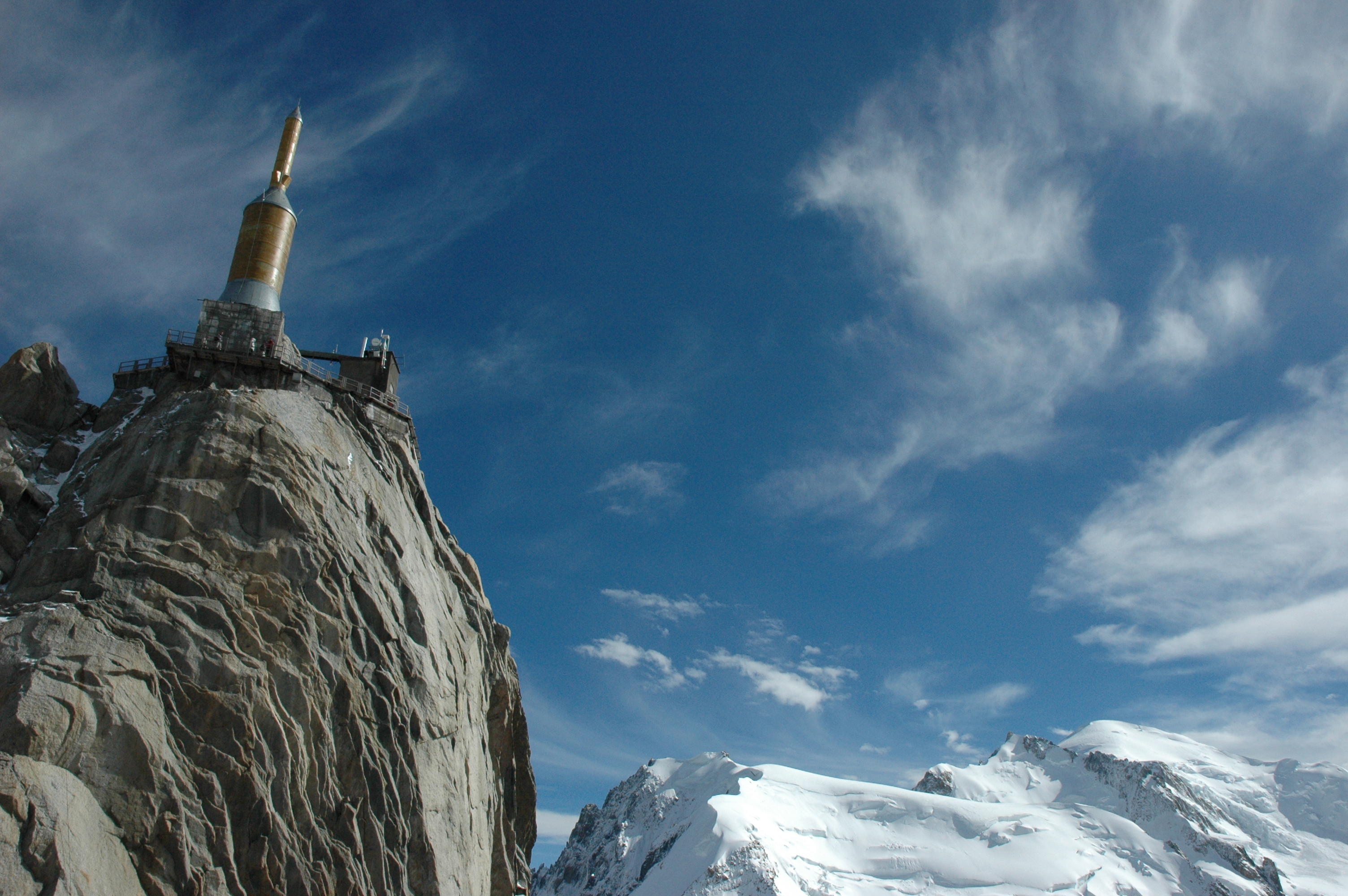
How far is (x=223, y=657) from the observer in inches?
1038

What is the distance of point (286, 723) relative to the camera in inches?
1070

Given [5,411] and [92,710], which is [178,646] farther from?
[5,411]

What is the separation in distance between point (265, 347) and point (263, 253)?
9566 mm

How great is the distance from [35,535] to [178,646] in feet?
27.6

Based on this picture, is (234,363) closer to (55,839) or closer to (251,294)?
(251,294)

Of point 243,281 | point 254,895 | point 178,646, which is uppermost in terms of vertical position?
point 243,281

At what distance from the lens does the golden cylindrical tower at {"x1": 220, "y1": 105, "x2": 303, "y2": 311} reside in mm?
42531

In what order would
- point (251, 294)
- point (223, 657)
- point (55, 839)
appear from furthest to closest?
point (251, 294) → point (223, 657) → point (55, 839)

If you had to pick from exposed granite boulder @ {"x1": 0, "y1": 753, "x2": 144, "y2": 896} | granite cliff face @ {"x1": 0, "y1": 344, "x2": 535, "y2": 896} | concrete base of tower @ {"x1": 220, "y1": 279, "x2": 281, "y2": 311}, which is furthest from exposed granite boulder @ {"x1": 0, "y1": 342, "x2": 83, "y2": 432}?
exposed granite boulder @ {"x1": 0, "y1": 753, "x2": 144, "y2": 896}

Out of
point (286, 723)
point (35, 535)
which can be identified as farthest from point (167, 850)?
point (35, 535)

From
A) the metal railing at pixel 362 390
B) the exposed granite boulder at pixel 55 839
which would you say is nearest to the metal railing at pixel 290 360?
the metal railing at pixel 362 390

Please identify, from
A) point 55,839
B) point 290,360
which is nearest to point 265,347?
point 290,360

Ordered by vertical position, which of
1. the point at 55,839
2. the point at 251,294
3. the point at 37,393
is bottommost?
the point at 55,839

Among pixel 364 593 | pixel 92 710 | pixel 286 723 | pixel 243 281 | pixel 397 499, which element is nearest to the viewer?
pixel 92 710
